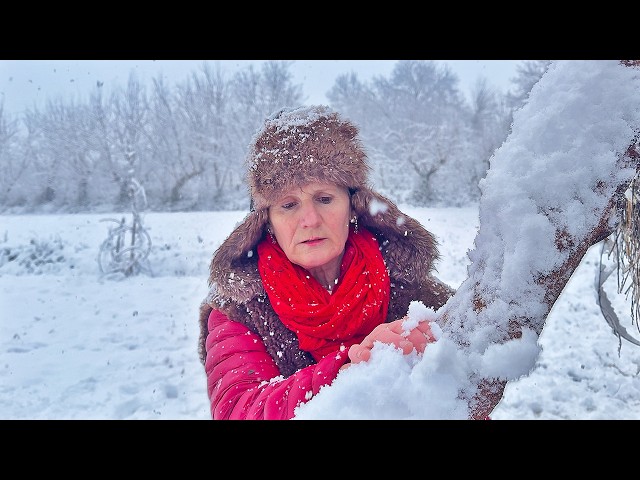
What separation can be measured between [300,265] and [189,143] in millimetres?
8872

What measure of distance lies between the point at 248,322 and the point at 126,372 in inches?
114

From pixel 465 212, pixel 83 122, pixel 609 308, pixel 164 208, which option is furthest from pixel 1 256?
pixel 609 308

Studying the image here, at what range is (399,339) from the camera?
3.00 feet

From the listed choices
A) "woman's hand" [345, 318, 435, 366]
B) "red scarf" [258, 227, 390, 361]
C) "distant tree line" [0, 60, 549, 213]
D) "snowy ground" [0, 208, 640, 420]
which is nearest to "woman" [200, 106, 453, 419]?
"red scarf" [258, 227, 390, 361]

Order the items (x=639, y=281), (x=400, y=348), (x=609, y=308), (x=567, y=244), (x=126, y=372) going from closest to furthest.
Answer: (x=567, y=244) < (x=400, y=348) < (x=639, y=281) < (x=609, y=308) < (x=126, y=372)

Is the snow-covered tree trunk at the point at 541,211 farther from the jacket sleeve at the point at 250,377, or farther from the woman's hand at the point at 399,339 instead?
Answer: the jacket sleeve at the point at 250,377

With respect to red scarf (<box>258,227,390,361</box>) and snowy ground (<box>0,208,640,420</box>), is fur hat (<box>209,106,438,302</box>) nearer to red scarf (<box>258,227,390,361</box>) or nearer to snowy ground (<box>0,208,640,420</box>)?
red scarf (<box>258,227,390,361</box>)

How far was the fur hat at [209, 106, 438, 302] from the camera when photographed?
49.9 inches

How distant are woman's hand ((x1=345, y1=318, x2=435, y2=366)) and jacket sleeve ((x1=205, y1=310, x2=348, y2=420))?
0.10 m

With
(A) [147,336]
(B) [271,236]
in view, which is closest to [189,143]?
(A) [147,336]

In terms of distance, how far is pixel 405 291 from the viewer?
4.69 ft

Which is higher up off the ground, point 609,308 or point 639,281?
point 639,281

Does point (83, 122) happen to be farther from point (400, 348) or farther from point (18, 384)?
point (400, 348)

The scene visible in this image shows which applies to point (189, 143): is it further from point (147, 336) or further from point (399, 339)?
point (399, 339)
